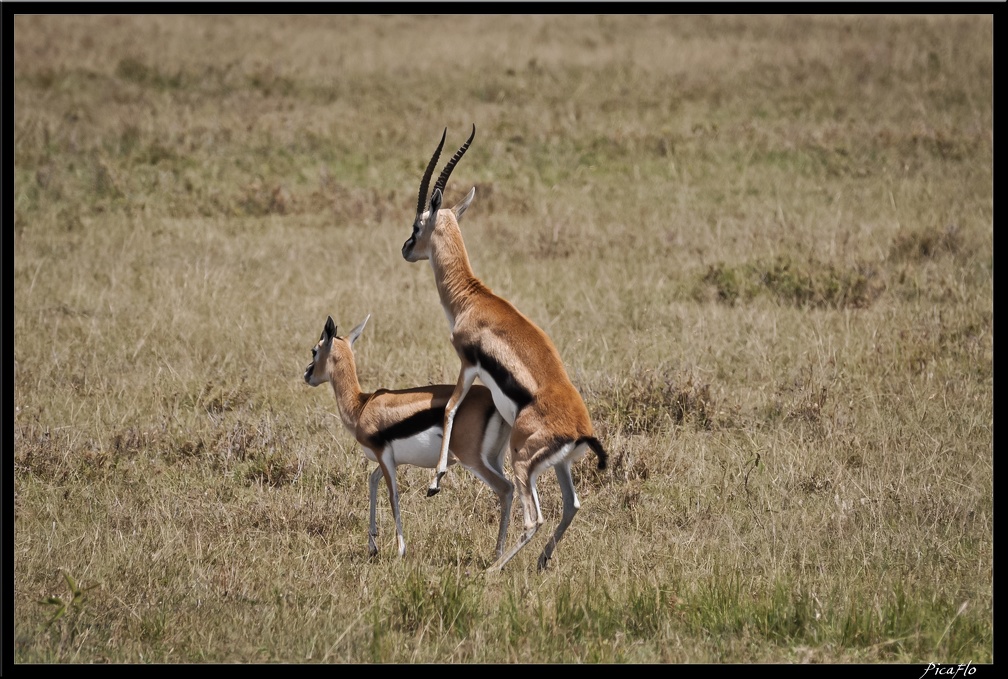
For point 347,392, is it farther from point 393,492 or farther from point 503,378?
point 503,378

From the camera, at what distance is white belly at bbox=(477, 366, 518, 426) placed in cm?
520

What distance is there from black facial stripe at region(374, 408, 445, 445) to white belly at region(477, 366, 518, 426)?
0.97 feet

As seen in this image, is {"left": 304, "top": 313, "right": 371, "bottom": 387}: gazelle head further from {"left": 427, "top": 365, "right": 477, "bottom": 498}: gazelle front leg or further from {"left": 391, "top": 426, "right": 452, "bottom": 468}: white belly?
{"left": 427, "top": 365, "right": 477, "bottom": 498}: gazelle front leg

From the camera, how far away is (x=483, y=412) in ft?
17.9

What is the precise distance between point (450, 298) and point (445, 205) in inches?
300

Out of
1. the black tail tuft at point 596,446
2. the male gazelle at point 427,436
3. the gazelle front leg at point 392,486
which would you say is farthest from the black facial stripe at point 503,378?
the gazelle front leg at point 392,486

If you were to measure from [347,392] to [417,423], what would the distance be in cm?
55

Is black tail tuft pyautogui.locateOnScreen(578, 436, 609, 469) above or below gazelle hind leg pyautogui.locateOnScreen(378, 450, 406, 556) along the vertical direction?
above

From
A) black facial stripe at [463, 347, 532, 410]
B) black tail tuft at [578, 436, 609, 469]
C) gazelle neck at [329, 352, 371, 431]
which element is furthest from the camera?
gazelle neck at [329, 352, 371, 431]

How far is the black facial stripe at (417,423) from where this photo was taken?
5.47 metres
